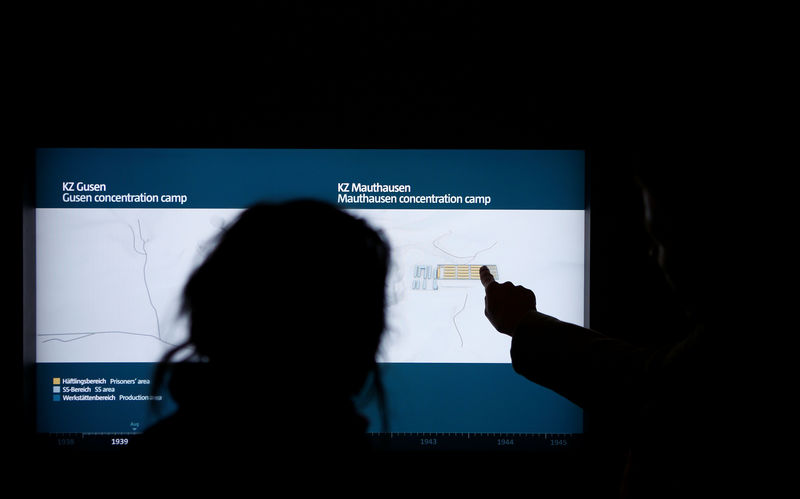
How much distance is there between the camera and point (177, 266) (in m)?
1.48

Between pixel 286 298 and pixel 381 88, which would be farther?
pixel 381 88

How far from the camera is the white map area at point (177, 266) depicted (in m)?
1.47

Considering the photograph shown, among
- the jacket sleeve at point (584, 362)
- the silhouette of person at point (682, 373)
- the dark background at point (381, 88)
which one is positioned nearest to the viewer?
the silhouette of person at point (682, 373)

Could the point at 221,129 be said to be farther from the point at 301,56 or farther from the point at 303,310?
the point at 303,310

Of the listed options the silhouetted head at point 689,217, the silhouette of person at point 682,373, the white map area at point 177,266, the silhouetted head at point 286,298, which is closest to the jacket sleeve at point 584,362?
the silhouette of person at point 682,373

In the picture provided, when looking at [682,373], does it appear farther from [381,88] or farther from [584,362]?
[381,88]

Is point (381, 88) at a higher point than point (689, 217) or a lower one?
higher

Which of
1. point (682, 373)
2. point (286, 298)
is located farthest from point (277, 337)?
point (682, 373)

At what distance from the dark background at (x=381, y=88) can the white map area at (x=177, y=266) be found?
16 cm

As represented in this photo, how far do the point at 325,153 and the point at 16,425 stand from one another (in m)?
1.31

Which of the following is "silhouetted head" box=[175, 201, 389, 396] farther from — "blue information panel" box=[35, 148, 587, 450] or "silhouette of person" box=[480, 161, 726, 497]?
"blue information panel" box=[35, 148, 587, 450]

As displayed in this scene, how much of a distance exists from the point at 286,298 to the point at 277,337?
2.6 inches

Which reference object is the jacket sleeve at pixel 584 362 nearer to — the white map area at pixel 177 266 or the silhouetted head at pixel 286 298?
the white map area at pixel 177 266

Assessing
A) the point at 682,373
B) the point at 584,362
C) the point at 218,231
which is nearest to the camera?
the point at 682,373
